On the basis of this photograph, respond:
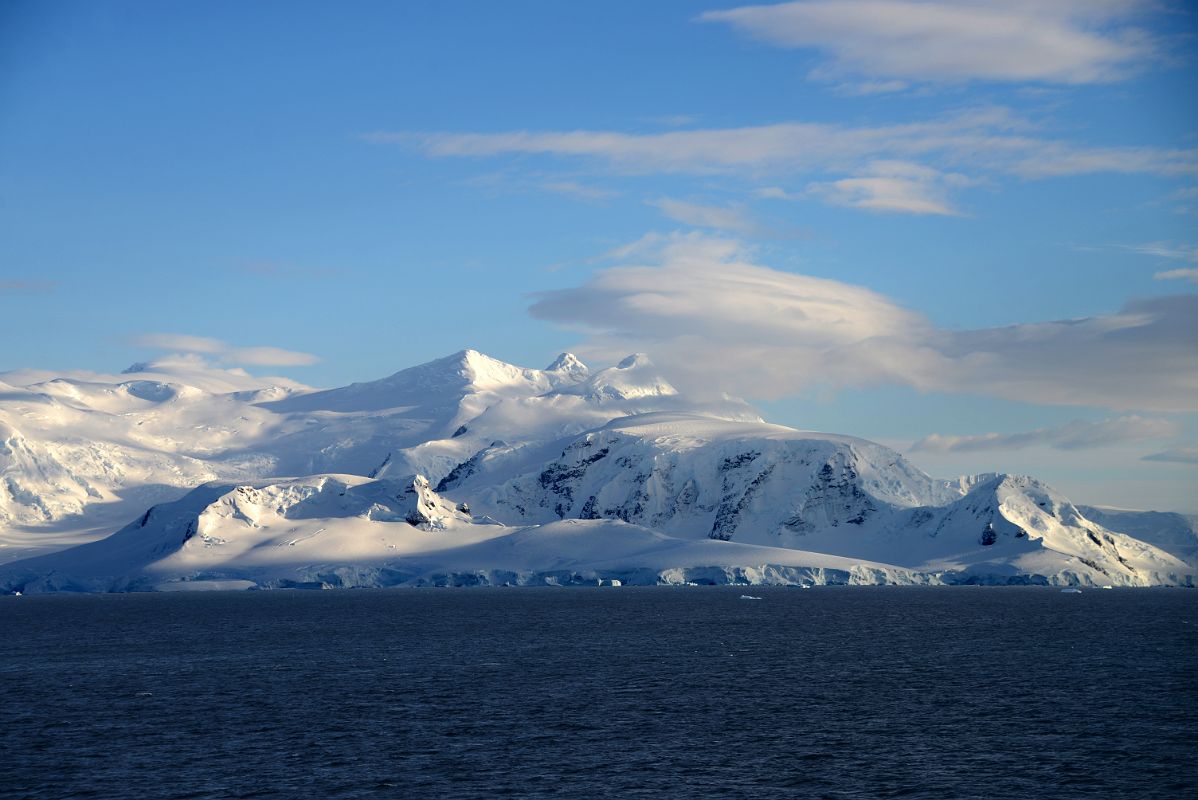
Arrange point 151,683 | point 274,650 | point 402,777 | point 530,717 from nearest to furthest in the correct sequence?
point 402,777 < point 530,717 < point 151,683 < point 274,650

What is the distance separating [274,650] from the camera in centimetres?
13988

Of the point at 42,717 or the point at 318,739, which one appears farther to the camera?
the point at 42,717

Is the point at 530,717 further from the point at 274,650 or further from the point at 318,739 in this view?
the point at 274,650

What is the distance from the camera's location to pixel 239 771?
235ft

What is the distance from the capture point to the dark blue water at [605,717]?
226ft

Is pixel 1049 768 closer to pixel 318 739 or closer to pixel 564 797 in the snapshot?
pixel 564 797

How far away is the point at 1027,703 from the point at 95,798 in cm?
6108

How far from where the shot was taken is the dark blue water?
68875 millimetres

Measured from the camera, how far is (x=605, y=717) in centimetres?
8844

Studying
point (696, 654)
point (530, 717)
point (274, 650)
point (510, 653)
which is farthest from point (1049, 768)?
point (274, 650)

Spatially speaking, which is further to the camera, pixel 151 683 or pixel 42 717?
pixel 151 683

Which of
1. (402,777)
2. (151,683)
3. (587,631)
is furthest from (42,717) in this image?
(587,631)

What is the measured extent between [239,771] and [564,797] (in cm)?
1845

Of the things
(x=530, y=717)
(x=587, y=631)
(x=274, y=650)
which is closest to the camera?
(x=530, y=717)
